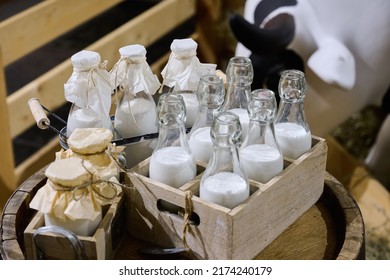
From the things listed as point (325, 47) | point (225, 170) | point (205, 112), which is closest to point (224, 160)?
point (225, 170)

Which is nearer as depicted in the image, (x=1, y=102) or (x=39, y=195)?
(x=39, y=195)

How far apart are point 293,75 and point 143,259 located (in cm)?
36

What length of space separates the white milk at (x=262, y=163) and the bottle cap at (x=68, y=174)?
0.79 feet

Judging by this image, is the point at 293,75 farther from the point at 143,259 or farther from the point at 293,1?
the point at 293,1

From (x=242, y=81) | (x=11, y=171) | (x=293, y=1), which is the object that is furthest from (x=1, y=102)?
(x=242, y=81)

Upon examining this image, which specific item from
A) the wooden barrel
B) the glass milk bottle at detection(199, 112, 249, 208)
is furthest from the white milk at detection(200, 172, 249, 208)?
the wooden barrel

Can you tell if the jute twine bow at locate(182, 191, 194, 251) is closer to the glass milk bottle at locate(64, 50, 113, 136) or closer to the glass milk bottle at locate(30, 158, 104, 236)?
the glass milk bottle at locate(30, 158, 104, 236)

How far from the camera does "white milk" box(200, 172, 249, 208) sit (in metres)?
0.93

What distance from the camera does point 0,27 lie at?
1.92 m

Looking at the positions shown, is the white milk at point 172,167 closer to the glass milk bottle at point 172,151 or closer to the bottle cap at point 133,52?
the glass milk bottle at point 172,151

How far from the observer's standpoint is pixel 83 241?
910mm

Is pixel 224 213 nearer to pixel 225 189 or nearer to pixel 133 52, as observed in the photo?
pixel 225 189

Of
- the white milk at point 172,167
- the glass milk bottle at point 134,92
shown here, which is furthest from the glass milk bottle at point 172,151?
the glass milk bottle at point 134,92

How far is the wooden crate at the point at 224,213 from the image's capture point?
3.04ft
